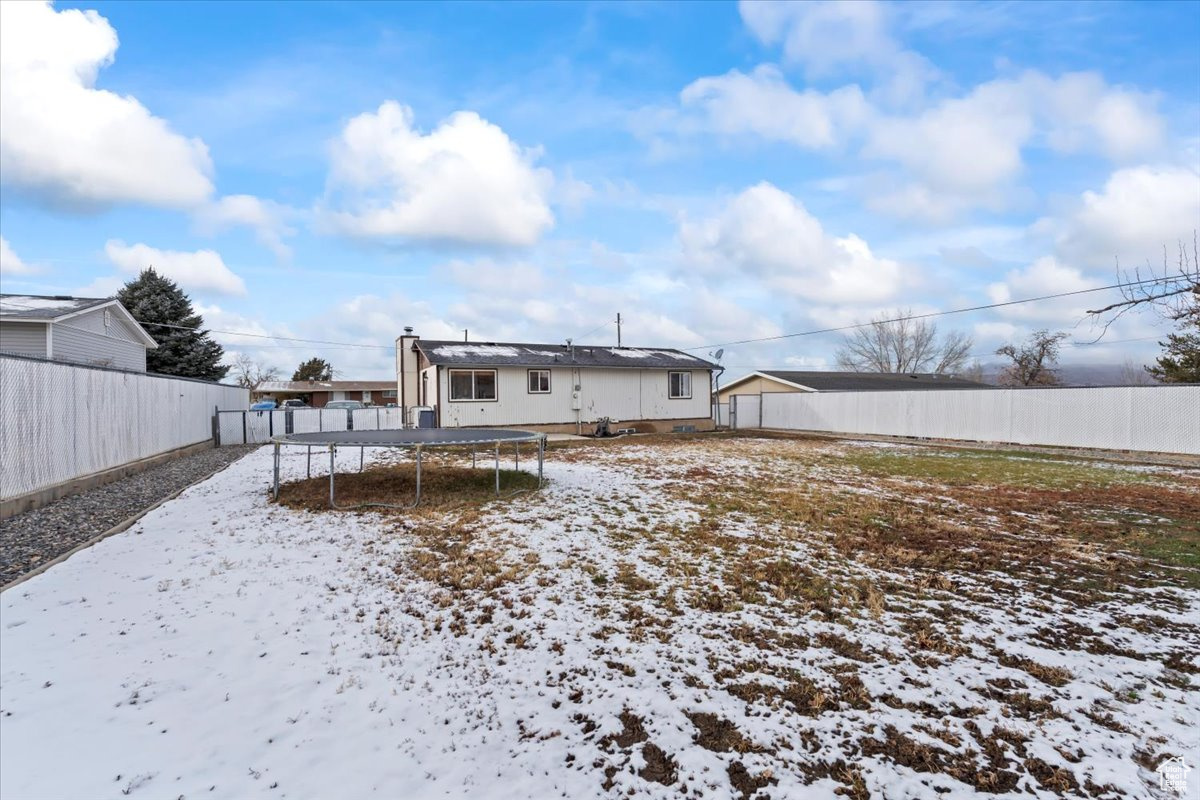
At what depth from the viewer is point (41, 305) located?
1442 cm

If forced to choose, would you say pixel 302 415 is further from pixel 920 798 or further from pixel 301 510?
pixel 920 798

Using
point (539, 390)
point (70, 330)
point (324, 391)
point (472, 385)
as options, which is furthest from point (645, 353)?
point (324, 391)

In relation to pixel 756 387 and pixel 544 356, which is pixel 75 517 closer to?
pixel 544 356

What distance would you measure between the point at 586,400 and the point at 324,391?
124 feet

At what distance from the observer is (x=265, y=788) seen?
2432 mm

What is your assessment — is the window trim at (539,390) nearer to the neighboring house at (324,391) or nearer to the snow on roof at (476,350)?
the snow on roof at (476,350)

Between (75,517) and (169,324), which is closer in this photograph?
(75,517)

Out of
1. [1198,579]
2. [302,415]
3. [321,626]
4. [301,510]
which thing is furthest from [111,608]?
[302,415]

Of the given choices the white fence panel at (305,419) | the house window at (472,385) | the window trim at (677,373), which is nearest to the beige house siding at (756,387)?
the window trim at (677,373)

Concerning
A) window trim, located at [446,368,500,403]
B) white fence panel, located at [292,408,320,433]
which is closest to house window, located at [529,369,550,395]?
window trim, located at [446,368,500,403]

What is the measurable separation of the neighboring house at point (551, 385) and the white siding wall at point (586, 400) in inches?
1.4

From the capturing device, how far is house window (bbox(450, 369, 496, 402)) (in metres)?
19.8

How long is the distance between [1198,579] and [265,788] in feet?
23.6

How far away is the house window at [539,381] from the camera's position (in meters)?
21.3
